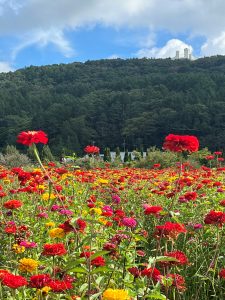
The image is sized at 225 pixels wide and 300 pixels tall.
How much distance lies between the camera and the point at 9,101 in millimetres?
94438

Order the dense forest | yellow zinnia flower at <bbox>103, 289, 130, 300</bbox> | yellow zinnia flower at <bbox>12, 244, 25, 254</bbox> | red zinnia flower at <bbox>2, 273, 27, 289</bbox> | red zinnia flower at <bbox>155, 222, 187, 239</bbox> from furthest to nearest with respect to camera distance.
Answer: the dense forest < yellow zinnia flower at <bbox>12, 244, 25, 254</bbox> < red zinnia flower at <bbox>155, 222, 187, 239</bbox> < red zinnia flower at <bbox>2, 273, 27, 289</bbox> < yellow zinnia flower at <bbox>103, 289, 130, 300</bbox>

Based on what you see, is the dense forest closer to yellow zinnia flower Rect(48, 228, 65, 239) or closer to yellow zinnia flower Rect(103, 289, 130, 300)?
yellow zinnia flower Rect(48, 228, 65, 239)

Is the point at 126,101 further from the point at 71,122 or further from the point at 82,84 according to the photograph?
the point at 82,84

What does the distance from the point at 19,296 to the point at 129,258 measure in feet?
2.75

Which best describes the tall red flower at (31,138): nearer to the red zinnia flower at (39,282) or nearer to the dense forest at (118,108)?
the red zinnia flower at (39,282)

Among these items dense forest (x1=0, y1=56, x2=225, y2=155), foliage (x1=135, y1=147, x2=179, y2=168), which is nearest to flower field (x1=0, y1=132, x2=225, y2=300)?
foliage (x1=135, y1=147, x2=179, y2=168)

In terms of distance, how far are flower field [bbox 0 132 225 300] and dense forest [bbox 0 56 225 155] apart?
55733 mm

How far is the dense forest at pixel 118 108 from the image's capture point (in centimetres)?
7312

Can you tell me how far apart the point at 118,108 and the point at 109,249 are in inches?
3403

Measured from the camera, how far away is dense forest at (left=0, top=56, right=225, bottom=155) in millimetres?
73125

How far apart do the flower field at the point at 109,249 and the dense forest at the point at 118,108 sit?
183ft

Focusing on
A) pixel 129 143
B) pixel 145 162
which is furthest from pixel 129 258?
pixel 129 143

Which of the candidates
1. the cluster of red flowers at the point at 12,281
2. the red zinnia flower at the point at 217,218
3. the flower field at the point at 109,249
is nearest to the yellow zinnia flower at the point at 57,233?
the flower field at the point at 109,249

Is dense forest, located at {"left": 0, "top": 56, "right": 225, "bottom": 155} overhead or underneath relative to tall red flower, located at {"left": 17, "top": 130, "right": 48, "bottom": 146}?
overhead
